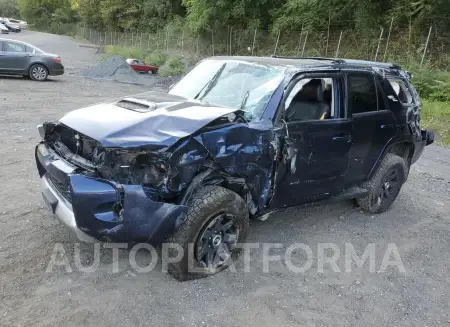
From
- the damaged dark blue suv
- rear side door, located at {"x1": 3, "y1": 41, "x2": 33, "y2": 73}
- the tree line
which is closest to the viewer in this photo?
the damaged dark blue suv

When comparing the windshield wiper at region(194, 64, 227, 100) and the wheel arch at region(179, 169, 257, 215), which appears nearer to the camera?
the wheel arch at region(179, 169, 257, 215)

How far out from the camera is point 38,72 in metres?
17.6

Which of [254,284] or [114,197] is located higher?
[114,197]

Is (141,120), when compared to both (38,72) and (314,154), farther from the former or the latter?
(38,72)

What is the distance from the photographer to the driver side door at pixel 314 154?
13.3ft

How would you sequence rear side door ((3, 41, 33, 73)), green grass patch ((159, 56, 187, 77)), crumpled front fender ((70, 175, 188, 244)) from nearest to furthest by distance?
crumpled front fender ((70, 175, 188, 244)), rear side door ((3, 41, 33, 73)), green grass patch ((159, 56, 187, 77))

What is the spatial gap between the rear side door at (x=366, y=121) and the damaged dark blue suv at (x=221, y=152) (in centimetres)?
1

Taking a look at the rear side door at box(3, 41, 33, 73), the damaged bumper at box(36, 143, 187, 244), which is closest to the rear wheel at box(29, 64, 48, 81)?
the rear side door at box(3, 41, 33, 73)

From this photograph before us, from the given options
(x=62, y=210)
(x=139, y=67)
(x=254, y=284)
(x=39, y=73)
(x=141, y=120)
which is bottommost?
(x=139, y=67)

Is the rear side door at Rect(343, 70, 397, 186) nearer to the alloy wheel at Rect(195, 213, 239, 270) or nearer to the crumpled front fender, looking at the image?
the alloy wheel at Rect(195, 213, 239, 270)

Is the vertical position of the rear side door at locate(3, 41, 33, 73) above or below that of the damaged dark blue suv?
below

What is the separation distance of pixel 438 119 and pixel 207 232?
34.6 feet

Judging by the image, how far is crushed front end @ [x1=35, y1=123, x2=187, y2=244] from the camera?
3113 millimetres

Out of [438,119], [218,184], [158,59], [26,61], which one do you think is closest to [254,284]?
[218,184]
